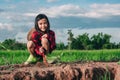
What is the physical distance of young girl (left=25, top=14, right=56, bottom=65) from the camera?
290 inches

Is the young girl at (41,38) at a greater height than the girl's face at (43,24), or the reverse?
the girl's face at (43,24)

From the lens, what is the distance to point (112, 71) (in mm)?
6816

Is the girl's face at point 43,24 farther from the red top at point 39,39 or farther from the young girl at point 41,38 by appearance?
the red top at point 39,39

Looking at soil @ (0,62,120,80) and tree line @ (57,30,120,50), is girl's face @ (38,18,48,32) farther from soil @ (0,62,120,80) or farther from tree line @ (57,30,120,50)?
tree line @ (57,30,120,50)

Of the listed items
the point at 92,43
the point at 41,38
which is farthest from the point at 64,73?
the point at 92,43

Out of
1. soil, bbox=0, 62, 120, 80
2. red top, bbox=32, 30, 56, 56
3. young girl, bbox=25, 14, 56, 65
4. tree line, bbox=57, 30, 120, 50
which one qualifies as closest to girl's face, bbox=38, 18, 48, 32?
young girl, bbox=25, 14, 56, 65

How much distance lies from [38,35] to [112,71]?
149cm

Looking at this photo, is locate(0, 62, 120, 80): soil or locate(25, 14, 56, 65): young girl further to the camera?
locate(25, 14, 56, 65): young girl

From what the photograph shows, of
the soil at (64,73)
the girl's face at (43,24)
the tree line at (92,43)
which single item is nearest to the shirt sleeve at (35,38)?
the girl's face at (43,24)

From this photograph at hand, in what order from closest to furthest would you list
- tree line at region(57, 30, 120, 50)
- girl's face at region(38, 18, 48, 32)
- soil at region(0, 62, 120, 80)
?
soil at region(0, 62, 120, 80) → girl's face at region(38, 18, 48, 32) → tree line at region(57, 30, 120, 50)

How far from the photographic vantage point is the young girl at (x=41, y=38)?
24.1 feet

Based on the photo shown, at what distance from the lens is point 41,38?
24.4ft

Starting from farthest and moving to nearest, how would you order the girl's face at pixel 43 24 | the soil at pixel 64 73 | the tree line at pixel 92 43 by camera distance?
the tree line at pixel 92 43, the girl's face at pixel 43 24, the soil at pixel 64 73

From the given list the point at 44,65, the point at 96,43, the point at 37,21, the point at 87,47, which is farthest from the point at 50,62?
the point at 96,43
